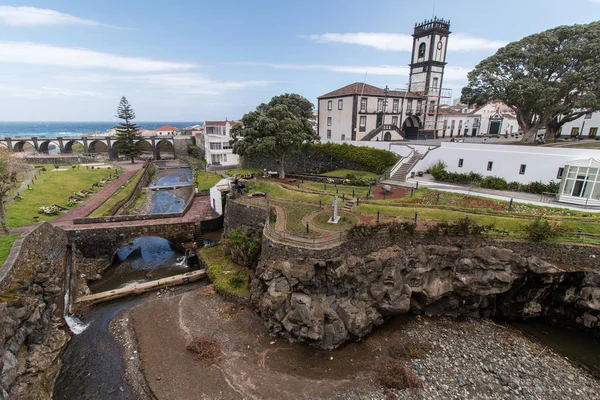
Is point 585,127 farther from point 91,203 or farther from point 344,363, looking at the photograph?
point 91,203

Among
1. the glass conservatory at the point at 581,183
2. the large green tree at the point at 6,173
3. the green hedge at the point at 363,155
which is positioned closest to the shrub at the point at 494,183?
the glass conservatory at the point at 581,183

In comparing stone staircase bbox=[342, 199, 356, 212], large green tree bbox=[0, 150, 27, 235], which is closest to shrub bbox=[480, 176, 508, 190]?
stone staircase bbox=[342, 199, 356, 212]

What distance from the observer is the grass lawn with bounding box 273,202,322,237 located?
2191 centimetres

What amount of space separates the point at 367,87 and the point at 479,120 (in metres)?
26.7

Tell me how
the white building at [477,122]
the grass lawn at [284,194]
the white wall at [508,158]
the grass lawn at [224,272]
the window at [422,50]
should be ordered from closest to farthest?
the grass lawn at [224,272], the white wall at [508,158], the grass lawn at [284,194], the window at [422,50], the white building at [477,122]

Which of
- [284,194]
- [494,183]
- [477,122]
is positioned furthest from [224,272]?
[477,122]

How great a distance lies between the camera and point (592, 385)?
15875mm

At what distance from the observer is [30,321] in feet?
55.2

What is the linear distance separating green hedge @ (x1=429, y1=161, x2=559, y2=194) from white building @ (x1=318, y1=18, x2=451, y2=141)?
1247 centimetres

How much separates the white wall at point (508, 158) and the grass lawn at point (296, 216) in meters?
16.4

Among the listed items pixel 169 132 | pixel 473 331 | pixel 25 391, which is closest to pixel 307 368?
pixel 473 331

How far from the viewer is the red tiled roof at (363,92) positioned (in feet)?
141

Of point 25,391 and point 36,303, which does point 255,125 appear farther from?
point 25,391

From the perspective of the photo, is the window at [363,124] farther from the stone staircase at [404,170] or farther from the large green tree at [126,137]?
the large green tree at [126,137]
